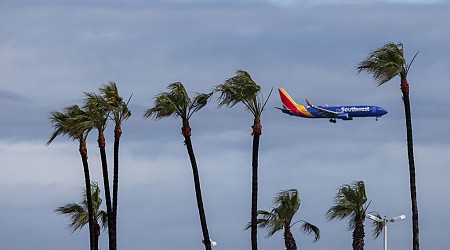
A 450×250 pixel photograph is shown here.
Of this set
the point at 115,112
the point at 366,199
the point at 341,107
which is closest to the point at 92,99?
the point at 115,112

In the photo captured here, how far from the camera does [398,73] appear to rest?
76.5 m

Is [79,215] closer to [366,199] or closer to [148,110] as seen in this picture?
[148,110]

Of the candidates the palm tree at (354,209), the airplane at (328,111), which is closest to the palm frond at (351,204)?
the palm tree at (354,209)

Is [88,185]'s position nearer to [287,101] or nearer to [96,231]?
[96,231]

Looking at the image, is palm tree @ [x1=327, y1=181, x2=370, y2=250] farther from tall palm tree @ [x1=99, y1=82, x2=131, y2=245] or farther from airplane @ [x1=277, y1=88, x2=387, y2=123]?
airplane @ [x1=277, y1=88, x2=387, y2=123]

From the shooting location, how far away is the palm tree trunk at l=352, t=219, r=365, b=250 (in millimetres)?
83000

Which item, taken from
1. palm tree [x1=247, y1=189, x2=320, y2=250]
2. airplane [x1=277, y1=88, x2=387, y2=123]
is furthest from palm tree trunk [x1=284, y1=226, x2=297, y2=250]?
airplane [x1=277, y1=88, x2=387, y2=123]

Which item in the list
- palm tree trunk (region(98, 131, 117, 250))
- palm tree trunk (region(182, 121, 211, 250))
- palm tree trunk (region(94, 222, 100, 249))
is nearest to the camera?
palm tree trunk (region(182, 121, 211, 250))

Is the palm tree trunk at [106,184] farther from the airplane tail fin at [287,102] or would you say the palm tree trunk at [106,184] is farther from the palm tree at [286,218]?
the airplane tail fin at [287,102]

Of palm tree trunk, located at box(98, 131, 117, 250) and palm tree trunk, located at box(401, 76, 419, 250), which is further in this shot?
palm tree trunk, located at box(98, 131, 117, 250)

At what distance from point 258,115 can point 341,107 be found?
108786 mm

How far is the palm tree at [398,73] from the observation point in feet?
251

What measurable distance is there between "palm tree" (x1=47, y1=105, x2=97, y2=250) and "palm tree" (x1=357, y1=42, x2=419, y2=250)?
1904 centimetres

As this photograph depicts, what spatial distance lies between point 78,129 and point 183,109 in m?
7.94
